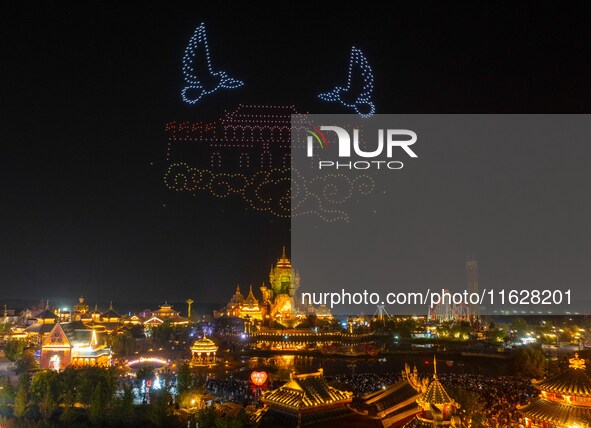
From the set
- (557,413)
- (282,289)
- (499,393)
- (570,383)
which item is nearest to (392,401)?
(557,413)

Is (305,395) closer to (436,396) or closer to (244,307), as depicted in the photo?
(436,396)

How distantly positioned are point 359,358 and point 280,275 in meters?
24.1

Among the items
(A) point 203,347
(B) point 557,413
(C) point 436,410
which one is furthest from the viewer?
(A) point 203,347

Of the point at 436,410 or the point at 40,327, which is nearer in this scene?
the point at 436,410

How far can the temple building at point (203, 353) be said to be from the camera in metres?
26.2

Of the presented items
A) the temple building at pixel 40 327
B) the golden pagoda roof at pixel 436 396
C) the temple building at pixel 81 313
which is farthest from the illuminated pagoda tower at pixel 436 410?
the temple building at pixel 81 313

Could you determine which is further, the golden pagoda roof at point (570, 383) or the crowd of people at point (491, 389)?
the crowd of people at point (491, 389)

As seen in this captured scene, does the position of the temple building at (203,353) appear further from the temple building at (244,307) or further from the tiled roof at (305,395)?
the temple building at (244,307)

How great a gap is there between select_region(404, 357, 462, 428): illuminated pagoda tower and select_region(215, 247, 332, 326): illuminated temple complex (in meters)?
40.5

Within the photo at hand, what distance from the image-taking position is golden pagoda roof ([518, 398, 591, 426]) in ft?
24.3

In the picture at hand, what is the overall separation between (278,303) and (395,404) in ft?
136

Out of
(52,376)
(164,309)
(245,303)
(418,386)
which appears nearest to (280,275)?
(245,303)

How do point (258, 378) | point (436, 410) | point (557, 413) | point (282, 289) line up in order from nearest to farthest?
point (436, 410), point (557, 413), point (258, 378), point (282, 289)

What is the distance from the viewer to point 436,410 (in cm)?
730
